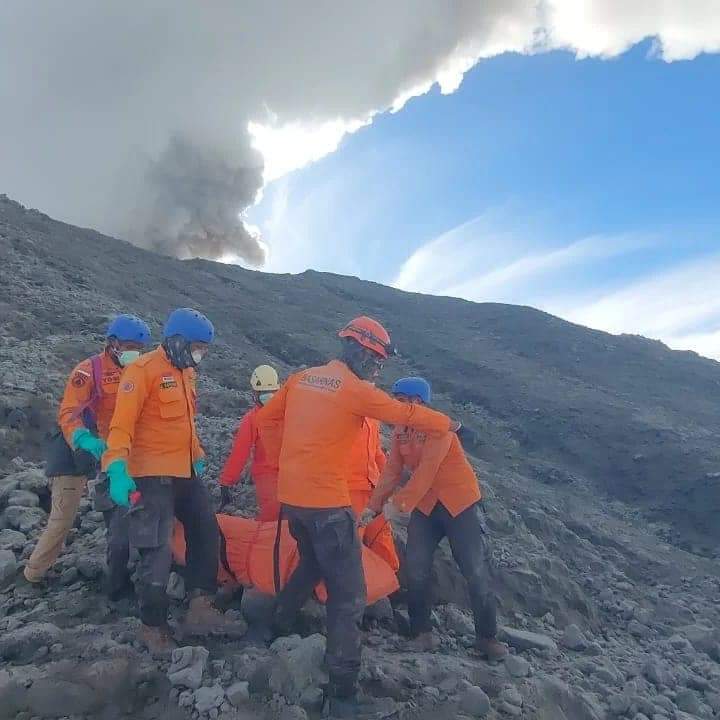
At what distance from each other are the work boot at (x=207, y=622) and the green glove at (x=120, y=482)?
1027mm

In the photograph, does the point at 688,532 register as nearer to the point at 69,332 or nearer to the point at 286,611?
the point at 286,611

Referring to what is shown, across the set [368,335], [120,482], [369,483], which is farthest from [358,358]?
[369,483]

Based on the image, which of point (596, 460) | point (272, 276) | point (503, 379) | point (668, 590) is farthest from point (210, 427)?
point (272, 276)

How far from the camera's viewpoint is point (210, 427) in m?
8.23

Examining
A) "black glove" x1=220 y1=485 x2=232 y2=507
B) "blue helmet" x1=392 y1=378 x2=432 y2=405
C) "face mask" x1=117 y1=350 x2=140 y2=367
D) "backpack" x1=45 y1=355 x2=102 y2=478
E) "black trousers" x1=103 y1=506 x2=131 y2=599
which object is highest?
"face mask" x1=117 y1=350 x2=140 y2=367

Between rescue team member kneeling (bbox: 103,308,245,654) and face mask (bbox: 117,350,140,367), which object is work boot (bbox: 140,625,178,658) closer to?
rescue team member kneeling (bbox: 103,308,245,654)

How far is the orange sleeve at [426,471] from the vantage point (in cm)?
455

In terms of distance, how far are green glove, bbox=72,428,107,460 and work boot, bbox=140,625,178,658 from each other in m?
1.16

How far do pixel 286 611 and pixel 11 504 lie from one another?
9.31ft

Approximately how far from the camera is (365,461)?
5363mm

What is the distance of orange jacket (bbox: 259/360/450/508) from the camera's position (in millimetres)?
3709

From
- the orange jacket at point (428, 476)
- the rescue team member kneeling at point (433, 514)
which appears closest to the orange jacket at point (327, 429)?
the orange jacket at point (428, 476)

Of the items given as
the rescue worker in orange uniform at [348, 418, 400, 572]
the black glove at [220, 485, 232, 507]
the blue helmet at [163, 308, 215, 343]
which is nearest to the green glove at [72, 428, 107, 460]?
the blue helmet at [163, 308, 215, 343]

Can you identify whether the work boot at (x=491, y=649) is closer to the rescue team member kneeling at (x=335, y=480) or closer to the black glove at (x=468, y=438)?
the rescue team member kneeling at (x=335, y=480)
